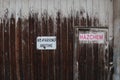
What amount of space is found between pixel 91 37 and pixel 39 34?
117 cm

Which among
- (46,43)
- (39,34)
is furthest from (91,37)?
(39,34)

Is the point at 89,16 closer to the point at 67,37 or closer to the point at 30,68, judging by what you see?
the point at 67,37

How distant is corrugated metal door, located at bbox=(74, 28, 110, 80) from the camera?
615 cm

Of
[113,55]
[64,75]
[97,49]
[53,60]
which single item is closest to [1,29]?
[53,60]

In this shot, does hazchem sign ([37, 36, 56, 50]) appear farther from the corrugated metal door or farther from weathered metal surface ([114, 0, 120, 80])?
weathered metal surface ([114, 0, 120, 80])

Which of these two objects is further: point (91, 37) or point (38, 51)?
point (91, 37)

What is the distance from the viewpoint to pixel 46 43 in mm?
6078

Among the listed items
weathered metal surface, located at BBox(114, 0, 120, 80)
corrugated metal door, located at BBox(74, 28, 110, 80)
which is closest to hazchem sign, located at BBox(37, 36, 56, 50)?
corrugated metal door, located at BBox(74, 28, 110, 80)

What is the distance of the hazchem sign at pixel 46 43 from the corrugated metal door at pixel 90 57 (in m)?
0.51

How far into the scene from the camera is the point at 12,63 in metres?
6.01

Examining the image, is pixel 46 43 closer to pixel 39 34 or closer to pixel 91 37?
pixel 39 34

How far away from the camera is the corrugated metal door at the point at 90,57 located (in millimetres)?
6148

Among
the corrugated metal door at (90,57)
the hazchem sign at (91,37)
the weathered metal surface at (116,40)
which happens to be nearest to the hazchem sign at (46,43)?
the corrugated metal door at (90,57)

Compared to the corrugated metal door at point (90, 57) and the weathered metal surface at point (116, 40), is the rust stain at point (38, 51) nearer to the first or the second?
the corrugated metal door at point (90, 57)
